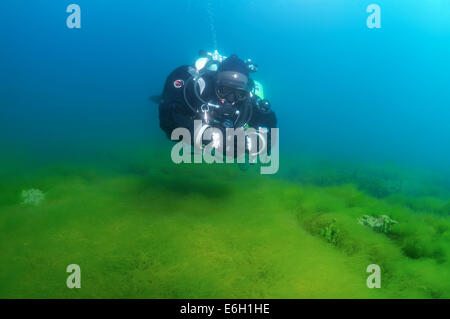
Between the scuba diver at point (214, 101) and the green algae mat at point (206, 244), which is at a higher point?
the scuba diver at point (214, 101)

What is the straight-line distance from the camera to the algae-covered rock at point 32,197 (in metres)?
5.83

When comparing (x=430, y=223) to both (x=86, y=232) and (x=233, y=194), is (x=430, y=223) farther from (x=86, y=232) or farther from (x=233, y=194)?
(x=86, y=232)

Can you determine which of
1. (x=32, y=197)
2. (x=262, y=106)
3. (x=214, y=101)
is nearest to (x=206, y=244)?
(x=214, y=101)

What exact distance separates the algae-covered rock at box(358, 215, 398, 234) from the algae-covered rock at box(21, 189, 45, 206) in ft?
23.1

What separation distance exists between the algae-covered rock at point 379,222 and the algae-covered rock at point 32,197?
7034 mm

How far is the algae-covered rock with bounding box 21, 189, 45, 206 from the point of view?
19.1 ft

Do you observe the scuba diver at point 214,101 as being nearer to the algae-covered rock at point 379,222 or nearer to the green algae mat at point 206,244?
the green algae mat at point 206,244

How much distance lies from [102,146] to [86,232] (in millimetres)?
11656

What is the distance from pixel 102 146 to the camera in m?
15.0

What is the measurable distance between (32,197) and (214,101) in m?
4.71

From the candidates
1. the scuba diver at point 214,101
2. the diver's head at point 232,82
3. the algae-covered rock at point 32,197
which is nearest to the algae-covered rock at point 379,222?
the scuba diver at point 214,101

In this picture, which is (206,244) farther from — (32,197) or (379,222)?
(32,197)
